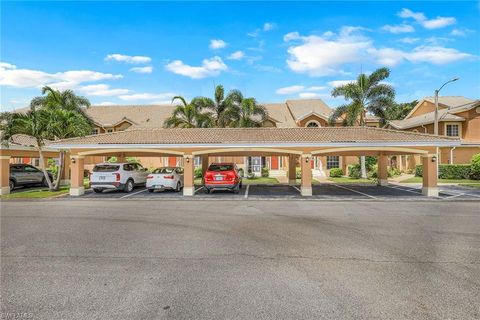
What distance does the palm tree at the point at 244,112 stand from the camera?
85.7 feet

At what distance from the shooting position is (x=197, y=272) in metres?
5.59

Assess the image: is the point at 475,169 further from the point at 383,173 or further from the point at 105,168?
the point at 105,168

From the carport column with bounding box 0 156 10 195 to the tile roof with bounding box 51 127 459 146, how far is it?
3.76 m

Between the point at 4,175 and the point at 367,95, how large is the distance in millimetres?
28344

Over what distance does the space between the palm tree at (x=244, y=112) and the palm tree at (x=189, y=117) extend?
1.94 meters

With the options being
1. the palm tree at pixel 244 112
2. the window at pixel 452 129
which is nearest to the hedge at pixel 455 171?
the window at pixel 452 129

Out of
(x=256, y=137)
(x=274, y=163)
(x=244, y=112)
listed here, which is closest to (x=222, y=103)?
(x=244, y=112)

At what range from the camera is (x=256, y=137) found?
19.2 metres

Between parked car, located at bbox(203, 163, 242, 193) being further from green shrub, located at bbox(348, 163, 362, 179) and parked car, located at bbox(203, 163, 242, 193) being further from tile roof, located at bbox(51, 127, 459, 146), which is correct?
green shrub, located at bbox(348, 163, 362, 179)

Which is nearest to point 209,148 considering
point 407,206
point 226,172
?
point 226,172

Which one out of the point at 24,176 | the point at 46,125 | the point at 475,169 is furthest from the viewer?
the point at 475,169

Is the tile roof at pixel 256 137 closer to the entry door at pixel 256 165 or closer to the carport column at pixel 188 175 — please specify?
the carport column at pixel 188 175

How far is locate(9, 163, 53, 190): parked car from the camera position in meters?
20.9

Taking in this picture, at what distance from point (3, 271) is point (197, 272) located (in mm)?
3548
